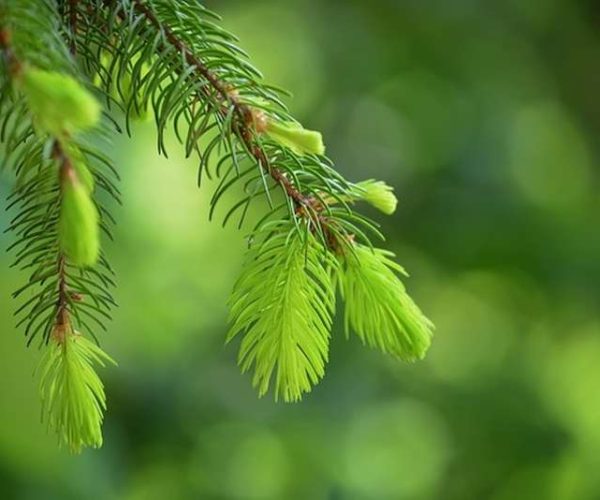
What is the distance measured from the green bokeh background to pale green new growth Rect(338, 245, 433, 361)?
1.09 m

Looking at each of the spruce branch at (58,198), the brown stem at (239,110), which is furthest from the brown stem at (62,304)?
the brown stem at (239,110)

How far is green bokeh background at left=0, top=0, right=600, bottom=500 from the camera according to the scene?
1.81 metres

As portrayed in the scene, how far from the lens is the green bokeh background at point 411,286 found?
181 centimetres

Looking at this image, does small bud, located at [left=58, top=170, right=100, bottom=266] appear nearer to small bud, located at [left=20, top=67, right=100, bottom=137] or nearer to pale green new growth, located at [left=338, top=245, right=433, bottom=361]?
small bud, located at [left=20, top=67, right=100, bottom=137]

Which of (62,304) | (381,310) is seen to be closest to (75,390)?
(62,304)

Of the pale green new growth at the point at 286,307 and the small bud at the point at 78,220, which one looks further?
the pale green new growth at the point at 286,307

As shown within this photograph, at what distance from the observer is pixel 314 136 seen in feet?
1.45

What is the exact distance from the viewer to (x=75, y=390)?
1.66 ft

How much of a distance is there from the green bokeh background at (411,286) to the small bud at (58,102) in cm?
124

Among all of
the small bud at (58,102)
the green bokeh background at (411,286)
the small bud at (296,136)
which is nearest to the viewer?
the small bud at (58,102)

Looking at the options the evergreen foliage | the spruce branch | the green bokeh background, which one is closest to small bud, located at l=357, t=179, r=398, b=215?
the evergreen foliage

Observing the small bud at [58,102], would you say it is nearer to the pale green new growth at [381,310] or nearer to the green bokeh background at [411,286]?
the pale green new growth at [381,310]

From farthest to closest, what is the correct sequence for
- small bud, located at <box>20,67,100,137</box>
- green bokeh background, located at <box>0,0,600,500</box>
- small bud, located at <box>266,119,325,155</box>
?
green bokeh background, located at <box>0,0,600,500</box> < small bud, located at <box>266,119,325,155</box> < small bud, located at <box>20,67,100,137</box>

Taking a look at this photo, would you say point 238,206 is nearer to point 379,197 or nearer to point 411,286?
point 379,197
